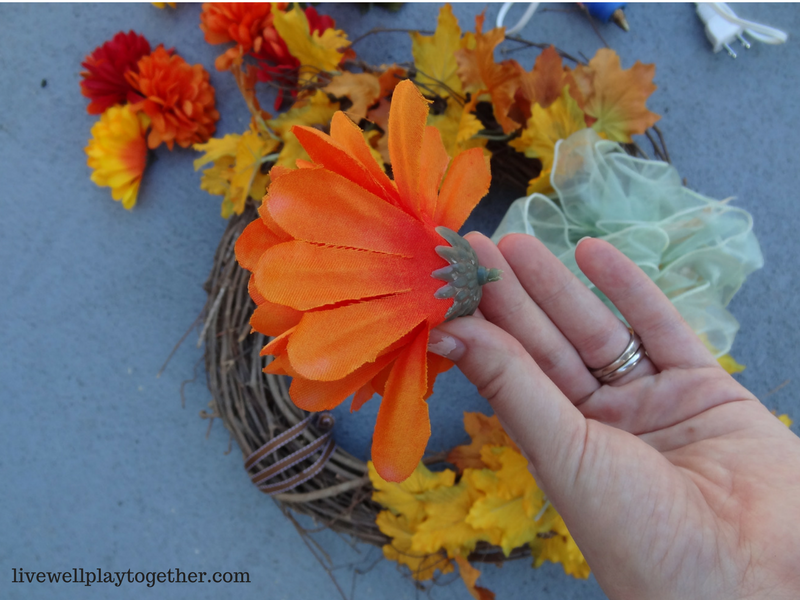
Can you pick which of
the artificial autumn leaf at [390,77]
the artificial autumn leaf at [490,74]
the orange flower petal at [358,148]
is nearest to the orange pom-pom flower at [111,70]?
the artificial autumn leaf at [390,77]

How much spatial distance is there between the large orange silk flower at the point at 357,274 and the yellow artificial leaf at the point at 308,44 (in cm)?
43

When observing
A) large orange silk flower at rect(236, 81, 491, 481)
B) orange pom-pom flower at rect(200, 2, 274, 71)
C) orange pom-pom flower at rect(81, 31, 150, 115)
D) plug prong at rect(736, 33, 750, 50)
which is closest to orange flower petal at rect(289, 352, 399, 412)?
large orange silk flower at rect(236, 81, 491, 481)

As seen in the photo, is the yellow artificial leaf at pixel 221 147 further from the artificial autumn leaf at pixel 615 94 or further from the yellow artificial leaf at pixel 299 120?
the artificial autumn leaf at pixel 615 94

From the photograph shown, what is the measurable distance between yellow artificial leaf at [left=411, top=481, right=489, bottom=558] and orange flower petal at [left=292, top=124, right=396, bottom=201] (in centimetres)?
49

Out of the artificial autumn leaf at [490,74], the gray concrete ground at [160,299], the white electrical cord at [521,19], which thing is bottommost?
the gray concrete ground at [160,299]

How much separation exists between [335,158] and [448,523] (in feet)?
1.81

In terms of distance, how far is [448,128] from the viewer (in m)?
0.69

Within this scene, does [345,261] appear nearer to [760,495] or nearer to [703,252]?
[760,495]

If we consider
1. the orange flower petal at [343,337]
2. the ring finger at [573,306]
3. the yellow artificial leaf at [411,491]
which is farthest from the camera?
Answer: the yellow artificial leaf at [411,491]

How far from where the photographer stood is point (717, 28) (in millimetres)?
892

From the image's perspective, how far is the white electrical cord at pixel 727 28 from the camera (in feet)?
2.85

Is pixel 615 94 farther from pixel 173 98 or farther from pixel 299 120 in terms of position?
pixel 173 98

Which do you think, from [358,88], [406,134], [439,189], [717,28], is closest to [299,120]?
[358,88]

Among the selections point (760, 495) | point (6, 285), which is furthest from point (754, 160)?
point (6, 285)
